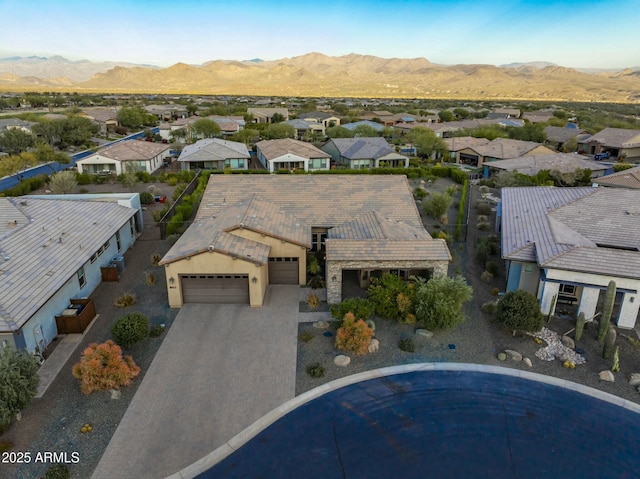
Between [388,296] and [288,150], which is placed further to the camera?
[288,150]

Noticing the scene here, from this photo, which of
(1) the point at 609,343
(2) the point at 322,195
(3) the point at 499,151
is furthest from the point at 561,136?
(1) the point at 609,343

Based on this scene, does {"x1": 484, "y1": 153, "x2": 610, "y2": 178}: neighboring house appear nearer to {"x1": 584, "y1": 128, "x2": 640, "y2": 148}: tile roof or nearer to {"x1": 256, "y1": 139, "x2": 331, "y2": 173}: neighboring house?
{"x1": 584, "y1": 128, "x2": 640, "y2": 148}: tile roof

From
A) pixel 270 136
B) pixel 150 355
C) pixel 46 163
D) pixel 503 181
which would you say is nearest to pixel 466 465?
pixel 150 355

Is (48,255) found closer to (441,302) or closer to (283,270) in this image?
(283,270)

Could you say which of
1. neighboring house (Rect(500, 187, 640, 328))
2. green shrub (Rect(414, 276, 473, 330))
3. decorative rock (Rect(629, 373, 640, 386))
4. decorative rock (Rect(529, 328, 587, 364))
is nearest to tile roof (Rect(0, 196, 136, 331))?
green shrub (Rect(414, 276, 473, 330))

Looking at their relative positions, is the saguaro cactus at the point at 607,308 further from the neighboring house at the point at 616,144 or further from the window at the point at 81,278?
the neighboring house at the point at 616,144

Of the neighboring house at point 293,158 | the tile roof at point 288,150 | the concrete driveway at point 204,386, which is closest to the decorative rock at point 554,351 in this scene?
the concrete driveway at point 204,386
